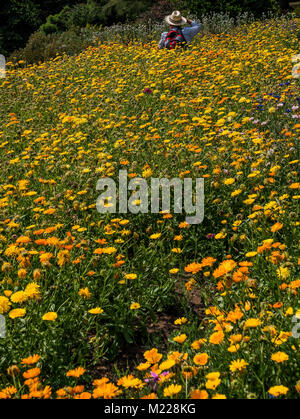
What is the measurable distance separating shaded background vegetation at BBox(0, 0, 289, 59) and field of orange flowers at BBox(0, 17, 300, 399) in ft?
29.0

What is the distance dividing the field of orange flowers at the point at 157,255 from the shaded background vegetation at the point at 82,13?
348 inches

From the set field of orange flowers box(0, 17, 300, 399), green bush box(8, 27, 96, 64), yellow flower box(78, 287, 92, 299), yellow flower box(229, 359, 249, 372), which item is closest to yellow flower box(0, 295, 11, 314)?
field of orange flowers box(0, 17, 300, 399)

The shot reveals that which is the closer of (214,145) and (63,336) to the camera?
(63,336)

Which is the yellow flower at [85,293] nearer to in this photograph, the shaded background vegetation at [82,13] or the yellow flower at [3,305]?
the yellow flower at [3,305]

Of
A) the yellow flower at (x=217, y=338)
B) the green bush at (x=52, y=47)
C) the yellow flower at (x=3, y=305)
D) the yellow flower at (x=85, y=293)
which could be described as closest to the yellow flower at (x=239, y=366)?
the yellow flower at (x=217, y=338)

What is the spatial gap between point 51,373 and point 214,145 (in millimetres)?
3109

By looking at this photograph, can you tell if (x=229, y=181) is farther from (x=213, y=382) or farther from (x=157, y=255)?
(x=213, y=382)

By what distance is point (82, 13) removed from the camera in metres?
18.0

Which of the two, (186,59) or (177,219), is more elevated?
(186,59)
